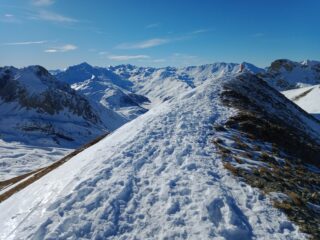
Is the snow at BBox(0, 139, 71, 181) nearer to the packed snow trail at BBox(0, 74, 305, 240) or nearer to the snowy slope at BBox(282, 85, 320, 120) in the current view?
the packed snow trail at BBox(0, 74, 305, 240)

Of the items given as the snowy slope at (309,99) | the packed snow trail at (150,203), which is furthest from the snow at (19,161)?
the snowy slope at (309,99)

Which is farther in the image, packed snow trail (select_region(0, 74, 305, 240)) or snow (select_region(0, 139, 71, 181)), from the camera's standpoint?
snow (select_region(0, 139, 71, 181))

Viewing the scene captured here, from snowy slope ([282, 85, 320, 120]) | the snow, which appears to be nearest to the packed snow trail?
the snow

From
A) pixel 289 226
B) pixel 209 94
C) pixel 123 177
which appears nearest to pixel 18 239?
pixel 123 177

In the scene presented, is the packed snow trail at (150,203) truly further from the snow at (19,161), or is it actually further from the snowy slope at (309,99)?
the snowy slope at (309,99)

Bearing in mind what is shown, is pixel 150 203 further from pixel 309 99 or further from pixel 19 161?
pixel 19 161

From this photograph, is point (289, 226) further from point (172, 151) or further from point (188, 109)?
point (188, 109)

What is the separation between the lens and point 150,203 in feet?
45.2

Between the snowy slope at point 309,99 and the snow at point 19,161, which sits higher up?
the snowy slope at point 309,99

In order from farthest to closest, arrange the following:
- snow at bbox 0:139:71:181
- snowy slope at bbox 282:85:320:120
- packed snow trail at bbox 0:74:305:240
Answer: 1. snow at bbox 0:139:71:181
2. snowy slope at bbox 282:85:320:120
3. packed snow trail at bbox 0:74:305:240

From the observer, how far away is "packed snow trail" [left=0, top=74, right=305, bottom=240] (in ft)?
39.7

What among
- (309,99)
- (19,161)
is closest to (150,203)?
(309,99)

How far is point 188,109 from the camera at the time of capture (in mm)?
27234

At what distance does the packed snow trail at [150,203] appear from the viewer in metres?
12.1
